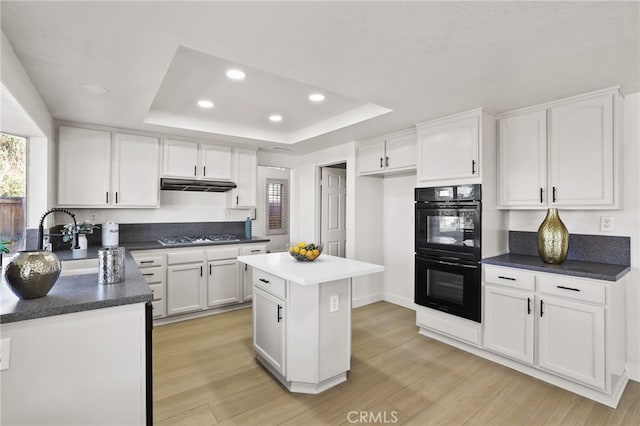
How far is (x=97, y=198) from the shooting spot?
363 centimetres

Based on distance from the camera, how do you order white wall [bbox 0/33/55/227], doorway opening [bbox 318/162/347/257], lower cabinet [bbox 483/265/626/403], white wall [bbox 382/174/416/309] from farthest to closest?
doorway opening [bbox 318/162/347/257], white wall [bbox 382/174/416/309], white wall [bbox 0/33/55/227], lower cabinet [bbox 483/265/626/403]

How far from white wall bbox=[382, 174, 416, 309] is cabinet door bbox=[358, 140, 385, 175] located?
1.79 feet

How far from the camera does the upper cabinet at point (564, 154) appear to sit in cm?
250

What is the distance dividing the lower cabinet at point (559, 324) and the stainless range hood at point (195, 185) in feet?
10.7

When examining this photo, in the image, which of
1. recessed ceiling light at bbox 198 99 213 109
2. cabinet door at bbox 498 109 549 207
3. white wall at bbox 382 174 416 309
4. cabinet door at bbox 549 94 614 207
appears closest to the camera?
cabinet door at bbox 549 94 614 207

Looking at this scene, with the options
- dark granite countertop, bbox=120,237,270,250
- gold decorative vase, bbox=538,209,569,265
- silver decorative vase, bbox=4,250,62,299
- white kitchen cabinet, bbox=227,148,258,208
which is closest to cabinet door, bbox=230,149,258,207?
white kitchen cabinet, bbox=227,148,258,208

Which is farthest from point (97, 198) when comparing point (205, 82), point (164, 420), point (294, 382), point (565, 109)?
point (565, 109)

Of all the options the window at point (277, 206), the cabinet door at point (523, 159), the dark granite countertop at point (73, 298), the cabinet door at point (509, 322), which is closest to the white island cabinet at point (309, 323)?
the dark granite countertop at point (73, 298)

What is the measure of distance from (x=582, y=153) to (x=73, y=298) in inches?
141

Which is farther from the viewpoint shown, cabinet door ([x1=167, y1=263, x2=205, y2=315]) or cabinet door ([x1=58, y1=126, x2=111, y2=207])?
cabinet door ([x1=167, y1=263, x2=205, y2=315])

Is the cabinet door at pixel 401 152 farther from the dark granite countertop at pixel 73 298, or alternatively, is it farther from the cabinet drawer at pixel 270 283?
the dark granite countertop at pixel 73 298

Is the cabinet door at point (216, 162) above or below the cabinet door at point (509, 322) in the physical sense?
above

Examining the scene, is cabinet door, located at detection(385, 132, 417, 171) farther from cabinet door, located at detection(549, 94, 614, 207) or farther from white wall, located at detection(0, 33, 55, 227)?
white wall, located at detection(0, 33, 55, 227)

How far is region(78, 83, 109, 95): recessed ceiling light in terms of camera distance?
8.01 ft
